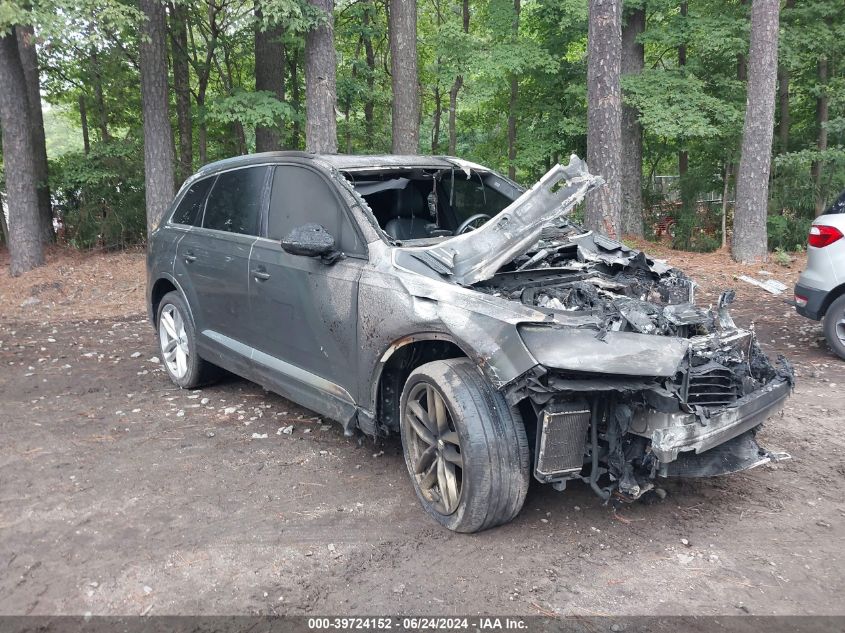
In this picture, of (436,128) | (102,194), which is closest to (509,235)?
(102,194)

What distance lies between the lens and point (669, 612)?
2.86 meters

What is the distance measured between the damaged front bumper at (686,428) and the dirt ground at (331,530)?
0.55 m

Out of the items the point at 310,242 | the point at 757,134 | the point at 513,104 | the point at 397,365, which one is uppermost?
the point at 513,104

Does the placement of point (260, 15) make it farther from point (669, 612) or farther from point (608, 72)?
point (669, 612)

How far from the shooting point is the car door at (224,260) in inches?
198

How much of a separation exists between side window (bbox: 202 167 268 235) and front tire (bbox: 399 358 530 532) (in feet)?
6.94

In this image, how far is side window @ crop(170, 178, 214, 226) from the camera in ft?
19.0

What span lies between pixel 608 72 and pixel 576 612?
8321mm

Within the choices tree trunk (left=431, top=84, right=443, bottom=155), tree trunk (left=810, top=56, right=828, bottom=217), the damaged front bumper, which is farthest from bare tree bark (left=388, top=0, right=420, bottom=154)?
tree trunk (left=431, top=84, right=443, bottom=155)

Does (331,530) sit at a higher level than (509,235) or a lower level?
lower

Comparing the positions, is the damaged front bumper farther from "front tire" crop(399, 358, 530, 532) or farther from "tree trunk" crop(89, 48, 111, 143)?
"tree trunk" crop(89, 48, 111, 143)

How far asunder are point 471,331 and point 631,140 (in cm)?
1235

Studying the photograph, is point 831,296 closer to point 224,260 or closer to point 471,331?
point 471,331

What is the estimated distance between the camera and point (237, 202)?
5.29 metres
